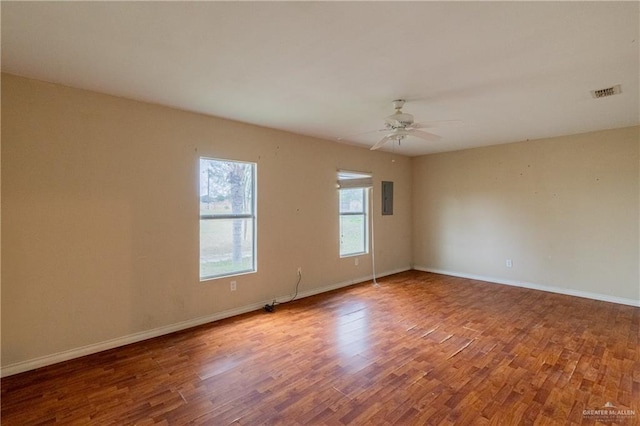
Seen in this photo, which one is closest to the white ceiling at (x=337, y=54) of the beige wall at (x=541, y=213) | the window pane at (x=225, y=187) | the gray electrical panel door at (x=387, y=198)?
A: the window pane at (x=225, y=187)

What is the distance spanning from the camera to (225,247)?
3.88 m

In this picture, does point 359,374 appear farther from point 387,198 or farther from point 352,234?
point 387,198

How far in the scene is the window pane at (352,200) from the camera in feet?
17.6

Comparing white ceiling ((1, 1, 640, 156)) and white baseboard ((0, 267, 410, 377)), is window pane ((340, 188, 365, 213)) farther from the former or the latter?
white ceiling ((1, 1, 640, 156))

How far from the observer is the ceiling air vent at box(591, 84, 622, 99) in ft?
9.30

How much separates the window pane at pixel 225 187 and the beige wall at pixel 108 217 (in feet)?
0.43

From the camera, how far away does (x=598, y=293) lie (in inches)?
177

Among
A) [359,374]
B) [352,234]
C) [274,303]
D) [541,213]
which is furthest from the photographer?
[352,234]

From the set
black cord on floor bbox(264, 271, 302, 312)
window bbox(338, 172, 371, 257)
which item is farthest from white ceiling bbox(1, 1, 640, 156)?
black cord on floor bbox(264, 271, 302, 312)

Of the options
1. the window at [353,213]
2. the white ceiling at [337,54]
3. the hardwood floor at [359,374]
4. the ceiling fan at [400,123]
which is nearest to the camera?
the white ceiling at [337,54]

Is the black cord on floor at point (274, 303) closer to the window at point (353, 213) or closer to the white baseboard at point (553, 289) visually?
the window at point (353, 213)

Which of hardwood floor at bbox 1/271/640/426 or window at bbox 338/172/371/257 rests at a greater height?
window at bbox 338/172/371/257

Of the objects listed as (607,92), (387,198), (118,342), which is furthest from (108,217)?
(607,92)

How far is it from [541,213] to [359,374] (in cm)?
434
